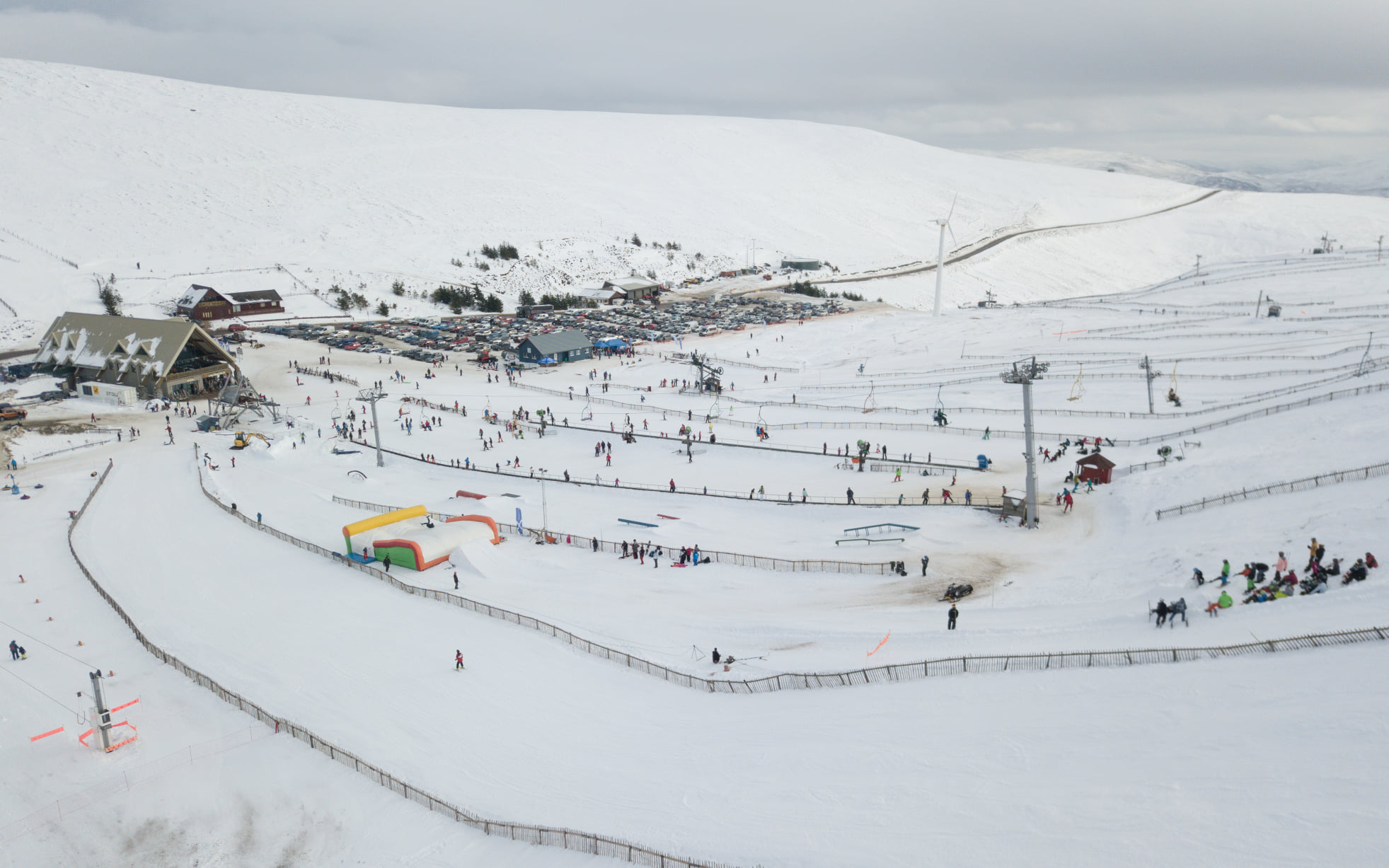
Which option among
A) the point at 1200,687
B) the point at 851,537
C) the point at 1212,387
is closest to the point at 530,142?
the point at 1212,387

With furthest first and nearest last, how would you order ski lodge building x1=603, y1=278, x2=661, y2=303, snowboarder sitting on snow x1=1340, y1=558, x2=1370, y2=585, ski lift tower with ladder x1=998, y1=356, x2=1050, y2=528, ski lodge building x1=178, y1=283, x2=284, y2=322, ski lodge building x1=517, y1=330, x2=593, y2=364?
1. ski lodge building x1=603, y1=278, x2=661, y2=303
2. ski lodge building x1=178, y1=283, x2=284, y2=322
3. ski lodge building x1=517, y1=330, x2=593, y2=364
4. ski lift tower with ladder x1=998, y1=356, x2=1050, y2=528
5. snowboarder sitting on snow x1=1340, y1=558, x2=1370, y2=585

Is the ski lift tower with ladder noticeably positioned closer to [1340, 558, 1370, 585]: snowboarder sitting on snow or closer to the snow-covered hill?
[1340, 558, 1370, 585]: snowboarder sitting on snow

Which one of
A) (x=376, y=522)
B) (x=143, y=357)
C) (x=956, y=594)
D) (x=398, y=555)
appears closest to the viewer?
(x=956, y=594)

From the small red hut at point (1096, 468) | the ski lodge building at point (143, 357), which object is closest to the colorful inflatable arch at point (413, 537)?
the small red hut at point (1096, 468)

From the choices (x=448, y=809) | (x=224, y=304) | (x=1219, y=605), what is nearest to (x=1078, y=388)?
(x=1219, y=605)

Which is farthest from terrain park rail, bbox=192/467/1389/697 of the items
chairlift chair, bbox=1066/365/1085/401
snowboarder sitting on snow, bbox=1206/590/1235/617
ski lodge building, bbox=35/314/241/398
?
ski lodge building, bbox=35/314/241/398

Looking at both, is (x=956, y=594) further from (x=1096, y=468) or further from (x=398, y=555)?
(x=398, y=555)

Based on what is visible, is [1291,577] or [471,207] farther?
[471,207]

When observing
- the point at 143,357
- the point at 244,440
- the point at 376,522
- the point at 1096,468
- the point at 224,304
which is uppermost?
the point at 224,304
